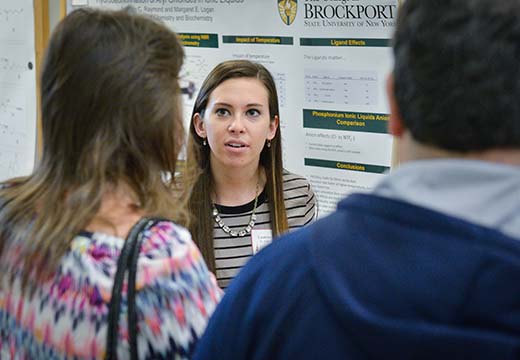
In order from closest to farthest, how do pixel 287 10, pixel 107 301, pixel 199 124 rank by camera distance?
→ pixel 107 301 → pixel 199 124 → pixel 287 10

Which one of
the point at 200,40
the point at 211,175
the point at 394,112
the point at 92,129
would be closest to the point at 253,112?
the point at 211,175

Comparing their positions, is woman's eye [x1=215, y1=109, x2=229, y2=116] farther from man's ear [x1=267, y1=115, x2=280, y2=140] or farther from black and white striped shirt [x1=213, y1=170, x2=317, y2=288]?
black and white striped shirt [x1=213, y1=170, x2=317, y2=288]

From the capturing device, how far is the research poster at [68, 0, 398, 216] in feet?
8.15

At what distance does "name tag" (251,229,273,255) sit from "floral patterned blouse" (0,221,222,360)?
1.17 meters

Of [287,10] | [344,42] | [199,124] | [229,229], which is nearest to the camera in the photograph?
[229,229]

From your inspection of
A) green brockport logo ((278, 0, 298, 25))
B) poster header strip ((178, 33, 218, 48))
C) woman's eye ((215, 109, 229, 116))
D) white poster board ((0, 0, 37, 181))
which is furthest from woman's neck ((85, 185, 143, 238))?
white poster board ((0, 0, 37, 181))

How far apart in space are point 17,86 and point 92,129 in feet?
8.98

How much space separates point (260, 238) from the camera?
229 centimetres

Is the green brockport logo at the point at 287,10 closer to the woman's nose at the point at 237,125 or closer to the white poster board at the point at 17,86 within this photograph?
the woman's nose at the point at 237,125

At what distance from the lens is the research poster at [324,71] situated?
248cm

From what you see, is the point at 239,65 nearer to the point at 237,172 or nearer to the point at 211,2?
the point at 237,172

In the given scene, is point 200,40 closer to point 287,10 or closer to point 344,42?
point 287,10

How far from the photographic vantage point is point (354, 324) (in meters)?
0.71

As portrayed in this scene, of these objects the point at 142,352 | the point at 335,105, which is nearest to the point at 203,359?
the point at 142,352
